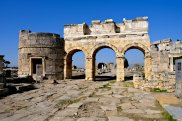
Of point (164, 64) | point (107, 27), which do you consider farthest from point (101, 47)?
point (164, 64)

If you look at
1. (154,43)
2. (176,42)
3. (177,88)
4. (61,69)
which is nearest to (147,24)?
(154,43)

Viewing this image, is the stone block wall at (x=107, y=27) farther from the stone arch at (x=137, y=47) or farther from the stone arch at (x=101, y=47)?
the stone arch at (x=137, y=47)

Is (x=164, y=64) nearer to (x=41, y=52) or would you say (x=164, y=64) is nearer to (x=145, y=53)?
(x=145, y=53)

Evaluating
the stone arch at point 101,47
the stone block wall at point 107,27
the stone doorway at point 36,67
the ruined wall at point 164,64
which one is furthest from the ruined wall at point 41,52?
the ruined wall at point 164,64

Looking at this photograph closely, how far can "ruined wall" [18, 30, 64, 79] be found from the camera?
22.3 metres

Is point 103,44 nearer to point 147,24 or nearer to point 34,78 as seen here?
point 147,24

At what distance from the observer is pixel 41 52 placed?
73.3ft

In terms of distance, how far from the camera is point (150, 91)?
12398 millimetres

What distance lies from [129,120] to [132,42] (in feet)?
50.9

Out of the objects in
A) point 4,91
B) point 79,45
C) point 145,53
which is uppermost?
point 79,45

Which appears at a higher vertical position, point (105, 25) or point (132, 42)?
point (105, 25)

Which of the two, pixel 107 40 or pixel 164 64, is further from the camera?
pixel 107 40

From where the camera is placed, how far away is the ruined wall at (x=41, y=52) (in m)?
22.3

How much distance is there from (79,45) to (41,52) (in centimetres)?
347
